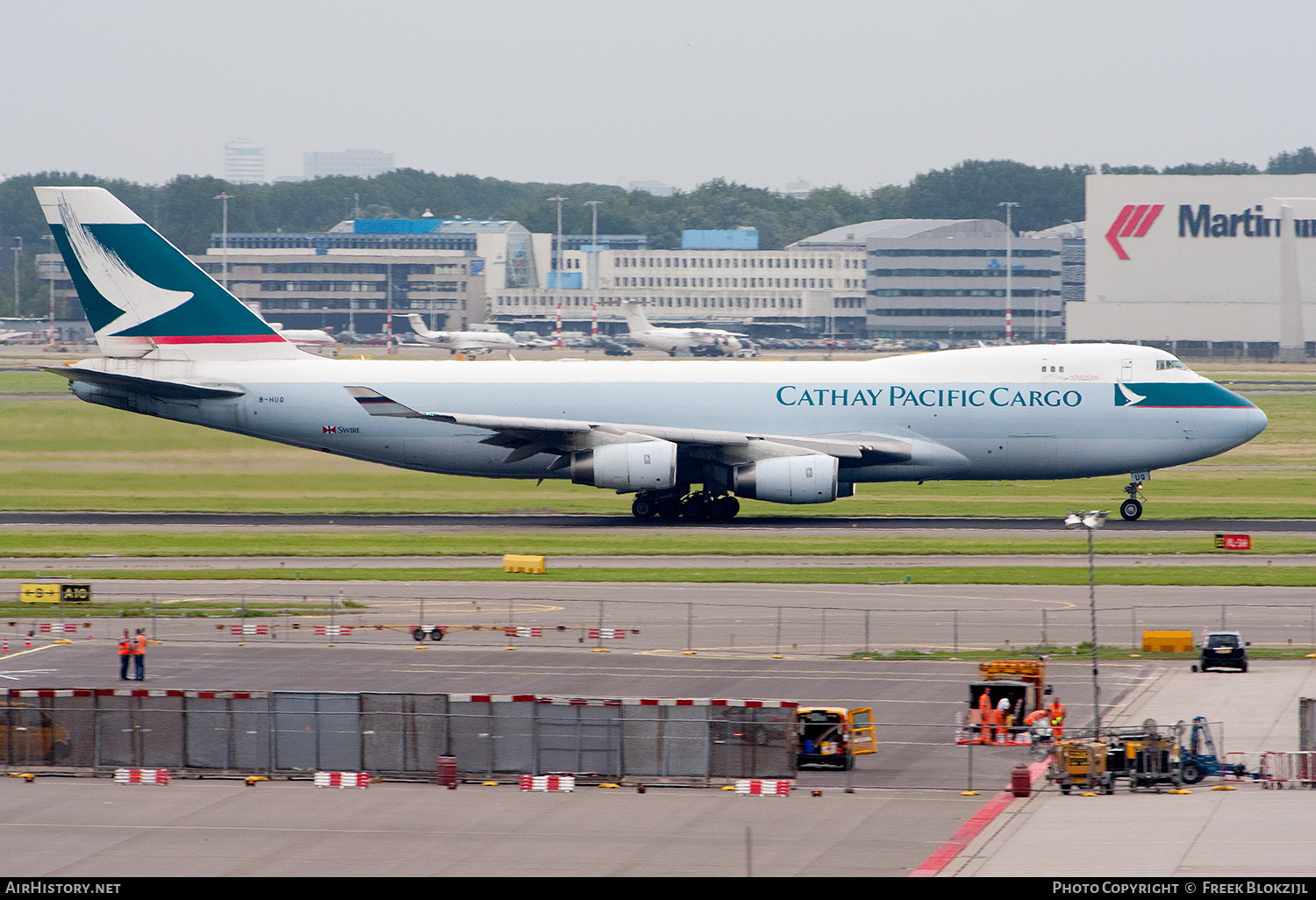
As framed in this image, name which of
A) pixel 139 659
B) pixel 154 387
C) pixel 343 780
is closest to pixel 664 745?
pixel 343 780

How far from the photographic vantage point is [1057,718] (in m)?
26.8

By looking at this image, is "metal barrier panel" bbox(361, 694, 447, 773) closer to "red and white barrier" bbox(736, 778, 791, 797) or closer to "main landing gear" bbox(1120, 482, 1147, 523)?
"red and white barrier" bbox(736, 778, 791, 797)

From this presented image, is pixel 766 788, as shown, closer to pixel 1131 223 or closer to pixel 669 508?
pixel 669 508

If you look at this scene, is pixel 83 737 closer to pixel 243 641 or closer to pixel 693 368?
pixel 243 641

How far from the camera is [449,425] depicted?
57312 millimetres

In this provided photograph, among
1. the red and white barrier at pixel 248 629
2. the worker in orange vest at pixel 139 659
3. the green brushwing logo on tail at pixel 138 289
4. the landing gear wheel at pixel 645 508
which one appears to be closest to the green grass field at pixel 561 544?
the landing gear wheel at pixel 645 508

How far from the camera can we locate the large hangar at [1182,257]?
164 meters

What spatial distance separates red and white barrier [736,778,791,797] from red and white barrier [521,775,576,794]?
8.67 ft

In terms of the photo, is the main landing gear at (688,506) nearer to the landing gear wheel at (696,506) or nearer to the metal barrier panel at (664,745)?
the landing gear wheel at (696,506)

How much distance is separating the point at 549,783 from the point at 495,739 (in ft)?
3.92

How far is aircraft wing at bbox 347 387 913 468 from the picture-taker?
181ft

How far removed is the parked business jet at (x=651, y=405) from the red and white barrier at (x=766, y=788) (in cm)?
3074

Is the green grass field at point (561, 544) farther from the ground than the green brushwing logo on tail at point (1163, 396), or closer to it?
closer to it

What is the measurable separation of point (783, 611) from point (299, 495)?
32.2 meters
